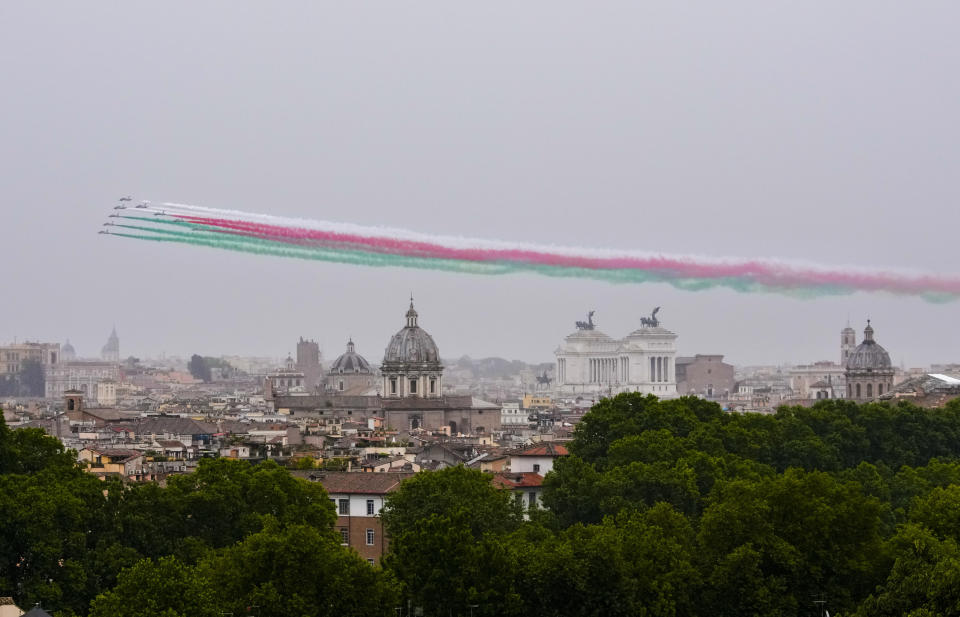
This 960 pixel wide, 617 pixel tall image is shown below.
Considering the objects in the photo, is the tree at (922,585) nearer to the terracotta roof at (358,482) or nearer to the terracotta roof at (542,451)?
the terracotta roof at (358,482)

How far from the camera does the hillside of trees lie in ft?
159

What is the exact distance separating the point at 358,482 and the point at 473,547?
24.0m

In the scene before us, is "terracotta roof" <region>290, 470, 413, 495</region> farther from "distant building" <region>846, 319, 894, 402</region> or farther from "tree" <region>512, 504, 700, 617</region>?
"distant building" <region>846, 319, 894, 402</region>

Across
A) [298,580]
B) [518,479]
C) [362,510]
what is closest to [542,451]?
[518,479]

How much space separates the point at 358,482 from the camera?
75.1 meters

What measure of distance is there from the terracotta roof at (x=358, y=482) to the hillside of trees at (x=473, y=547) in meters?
5.91

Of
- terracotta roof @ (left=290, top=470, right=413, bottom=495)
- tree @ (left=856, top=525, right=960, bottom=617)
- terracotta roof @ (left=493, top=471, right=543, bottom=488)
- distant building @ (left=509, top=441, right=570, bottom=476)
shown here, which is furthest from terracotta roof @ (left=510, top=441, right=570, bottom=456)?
tree @ (left=856, top=525, right=960, bottom=617)

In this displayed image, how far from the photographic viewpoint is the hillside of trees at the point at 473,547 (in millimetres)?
48562

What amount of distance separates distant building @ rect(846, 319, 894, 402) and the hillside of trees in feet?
403

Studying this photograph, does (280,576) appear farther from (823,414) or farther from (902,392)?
(902,392)

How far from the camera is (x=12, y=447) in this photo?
6431cm

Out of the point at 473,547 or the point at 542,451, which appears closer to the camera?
the point at 473,547

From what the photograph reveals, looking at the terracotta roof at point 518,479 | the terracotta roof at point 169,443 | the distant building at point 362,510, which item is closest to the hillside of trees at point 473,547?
the distant building at point 362,510

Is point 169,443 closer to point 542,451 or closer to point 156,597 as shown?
point 542,451
